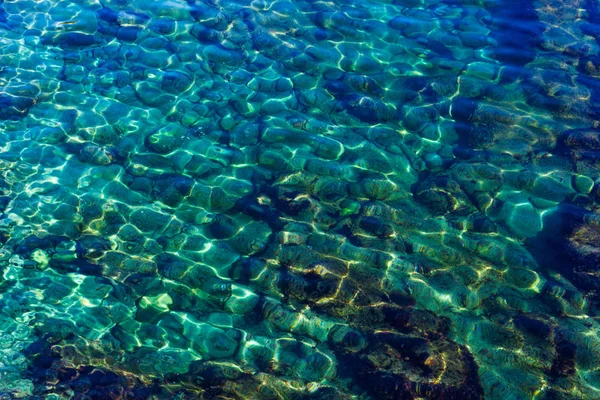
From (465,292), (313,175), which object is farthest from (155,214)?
(465,292)

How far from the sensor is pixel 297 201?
7.62m

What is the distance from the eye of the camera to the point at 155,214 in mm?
7512

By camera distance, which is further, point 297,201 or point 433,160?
point 433,160

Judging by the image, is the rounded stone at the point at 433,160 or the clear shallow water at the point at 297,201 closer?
the clear shallow water at the point at 297,201

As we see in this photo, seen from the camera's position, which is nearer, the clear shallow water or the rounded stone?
the clear shallow water

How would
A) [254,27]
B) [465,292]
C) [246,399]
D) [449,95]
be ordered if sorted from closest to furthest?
1. [246,399]
2. [465,292]
3. [449,95]
4. [254,27]

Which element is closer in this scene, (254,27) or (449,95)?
(449,95)

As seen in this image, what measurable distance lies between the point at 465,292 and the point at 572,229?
1.93 metres

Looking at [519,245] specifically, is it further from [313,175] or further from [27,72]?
[27,72]

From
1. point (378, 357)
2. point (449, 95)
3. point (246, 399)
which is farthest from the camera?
point (449, 95)

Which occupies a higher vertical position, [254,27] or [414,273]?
[254,27]

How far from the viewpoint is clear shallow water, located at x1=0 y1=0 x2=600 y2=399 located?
19.6ft

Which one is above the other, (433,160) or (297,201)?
(433,160)

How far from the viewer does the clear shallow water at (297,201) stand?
5.99 meters
